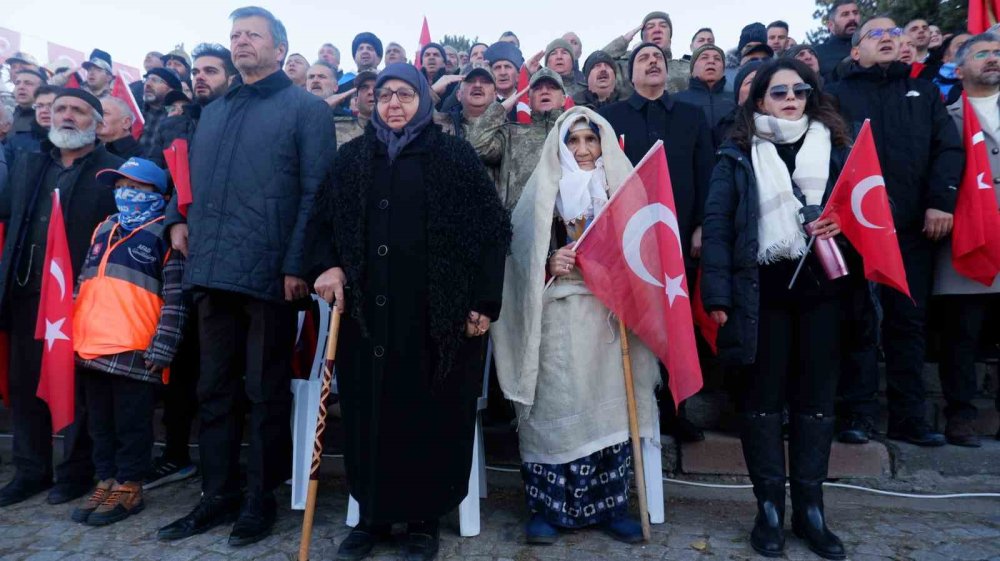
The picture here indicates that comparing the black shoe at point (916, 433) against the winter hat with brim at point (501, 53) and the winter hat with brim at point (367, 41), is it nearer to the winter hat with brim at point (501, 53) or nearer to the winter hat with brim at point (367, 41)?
the winter hat with brim at point (501, 53)

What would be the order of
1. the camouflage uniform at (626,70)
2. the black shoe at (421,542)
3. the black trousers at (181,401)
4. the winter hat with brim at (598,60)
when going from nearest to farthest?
1. the black shoe at (421,542)
2. the black trousers at (181,401)
3. the winter hat with brim at (598,60)
4. the camouflage uniform at (626,70)

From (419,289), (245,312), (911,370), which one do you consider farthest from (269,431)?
(911,370)

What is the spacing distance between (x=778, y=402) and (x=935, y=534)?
3.66 ft

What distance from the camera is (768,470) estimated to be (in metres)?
3.33

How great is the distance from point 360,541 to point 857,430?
119 inches

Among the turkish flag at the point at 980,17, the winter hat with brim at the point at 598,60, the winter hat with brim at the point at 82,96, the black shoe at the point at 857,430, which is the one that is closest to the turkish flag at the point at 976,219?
the black shoe at the point at 857,430

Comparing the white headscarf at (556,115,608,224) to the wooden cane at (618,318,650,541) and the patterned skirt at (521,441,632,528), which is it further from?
the patterned skirt at (521,441,632,528)

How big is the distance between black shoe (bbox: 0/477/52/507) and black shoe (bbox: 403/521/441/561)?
254 cm

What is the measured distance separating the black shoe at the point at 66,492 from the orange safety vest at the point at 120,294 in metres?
0.90

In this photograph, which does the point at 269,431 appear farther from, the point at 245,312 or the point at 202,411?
the point at 245,312

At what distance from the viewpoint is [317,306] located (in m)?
4.17

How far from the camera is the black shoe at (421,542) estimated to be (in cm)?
326

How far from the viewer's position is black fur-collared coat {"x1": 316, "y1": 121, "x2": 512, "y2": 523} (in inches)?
128

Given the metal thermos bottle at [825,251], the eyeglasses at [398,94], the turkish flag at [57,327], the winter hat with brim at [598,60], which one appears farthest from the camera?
the winter hat with brim at [598,60]
